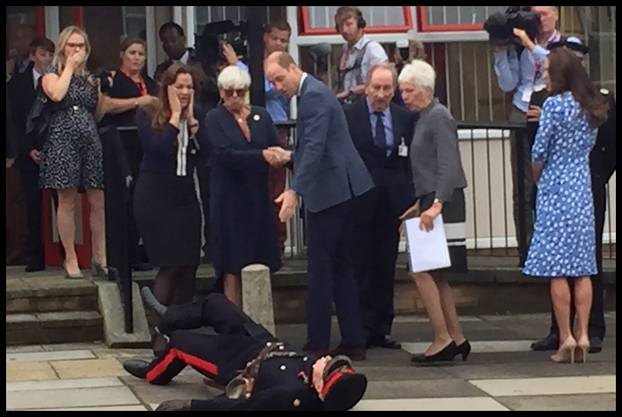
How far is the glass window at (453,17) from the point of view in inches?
541

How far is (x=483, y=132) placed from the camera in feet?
43.8

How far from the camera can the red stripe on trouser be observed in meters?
8.57

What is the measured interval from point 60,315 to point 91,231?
105 cm

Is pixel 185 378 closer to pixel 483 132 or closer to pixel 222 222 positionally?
pixel 222 222

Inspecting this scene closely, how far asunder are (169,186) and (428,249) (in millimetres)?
1729

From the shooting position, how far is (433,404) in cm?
834

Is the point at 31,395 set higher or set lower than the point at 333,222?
lower

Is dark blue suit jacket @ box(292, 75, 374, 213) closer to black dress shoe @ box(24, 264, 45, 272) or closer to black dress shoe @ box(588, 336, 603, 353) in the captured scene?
black dress shoe @ box(588, 336, 603, 353)

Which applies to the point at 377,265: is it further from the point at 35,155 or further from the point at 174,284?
the point at 35,155

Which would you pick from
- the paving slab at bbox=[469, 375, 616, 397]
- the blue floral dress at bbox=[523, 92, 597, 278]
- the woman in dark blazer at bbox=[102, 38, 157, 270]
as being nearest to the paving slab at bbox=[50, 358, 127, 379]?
the woman in dark blazer at bbox=[102, 38, 157, 270]

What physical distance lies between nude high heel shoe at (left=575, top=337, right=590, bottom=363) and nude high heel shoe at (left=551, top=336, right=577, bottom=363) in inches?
1.4

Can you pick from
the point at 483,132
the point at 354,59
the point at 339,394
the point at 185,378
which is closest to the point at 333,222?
the point at 185,378

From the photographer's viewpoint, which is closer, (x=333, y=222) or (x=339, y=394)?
(x=339, y=394)

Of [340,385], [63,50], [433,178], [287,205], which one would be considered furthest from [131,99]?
[340,385]
